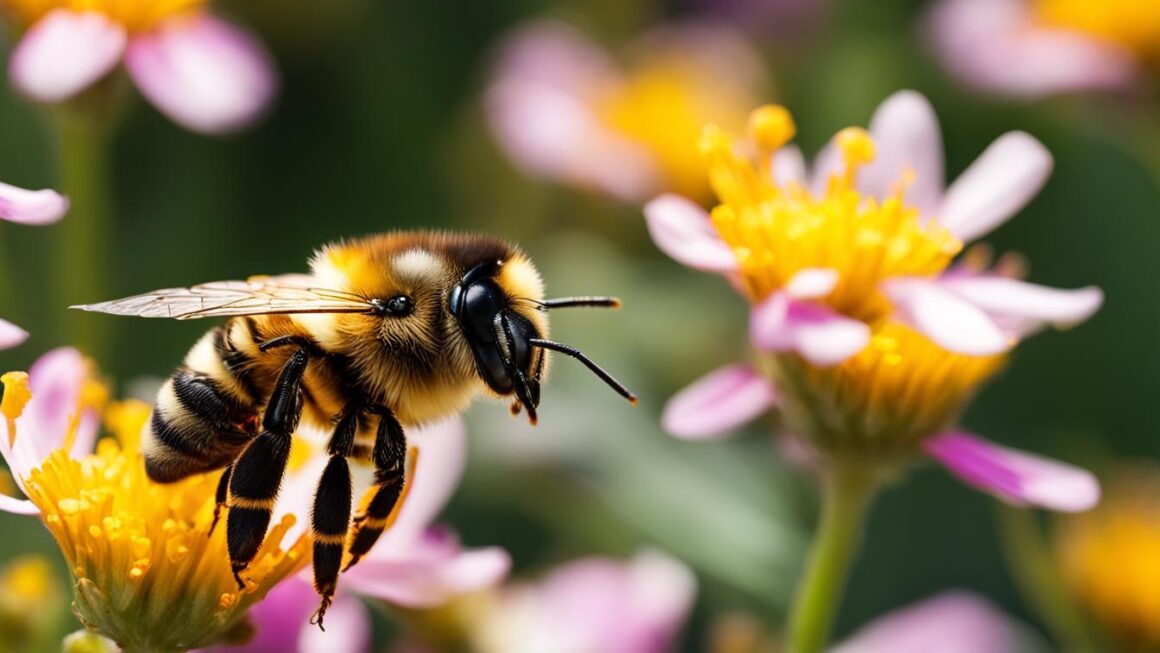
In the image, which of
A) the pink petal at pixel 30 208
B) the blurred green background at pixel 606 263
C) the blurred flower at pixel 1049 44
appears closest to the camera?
the pink petal at pixel 30 208

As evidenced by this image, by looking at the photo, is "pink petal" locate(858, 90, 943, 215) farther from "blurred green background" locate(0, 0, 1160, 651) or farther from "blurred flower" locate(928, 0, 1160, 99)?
"blurred flower" locate(928, 0, 1160, 99)

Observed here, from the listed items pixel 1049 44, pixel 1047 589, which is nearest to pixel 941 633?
pixel 1047 589

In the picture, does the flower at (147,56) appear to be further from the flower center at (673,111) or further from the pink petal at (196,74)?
the flower center at (673,111)

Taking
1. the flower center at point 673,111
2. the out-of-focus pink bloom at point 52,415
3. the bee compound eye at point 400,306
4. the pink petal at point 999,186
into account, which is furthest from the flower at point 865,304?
the flower center at point 673,111

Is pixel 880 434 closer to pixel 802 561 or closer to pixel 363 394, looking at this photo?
pixel 363 394

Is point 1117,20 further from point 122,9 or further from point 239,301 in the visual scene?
point 239,301

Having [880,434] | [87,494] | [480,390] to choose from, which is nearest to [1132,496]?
[880,434]

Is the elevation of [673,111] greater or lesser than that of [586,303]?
lesser
